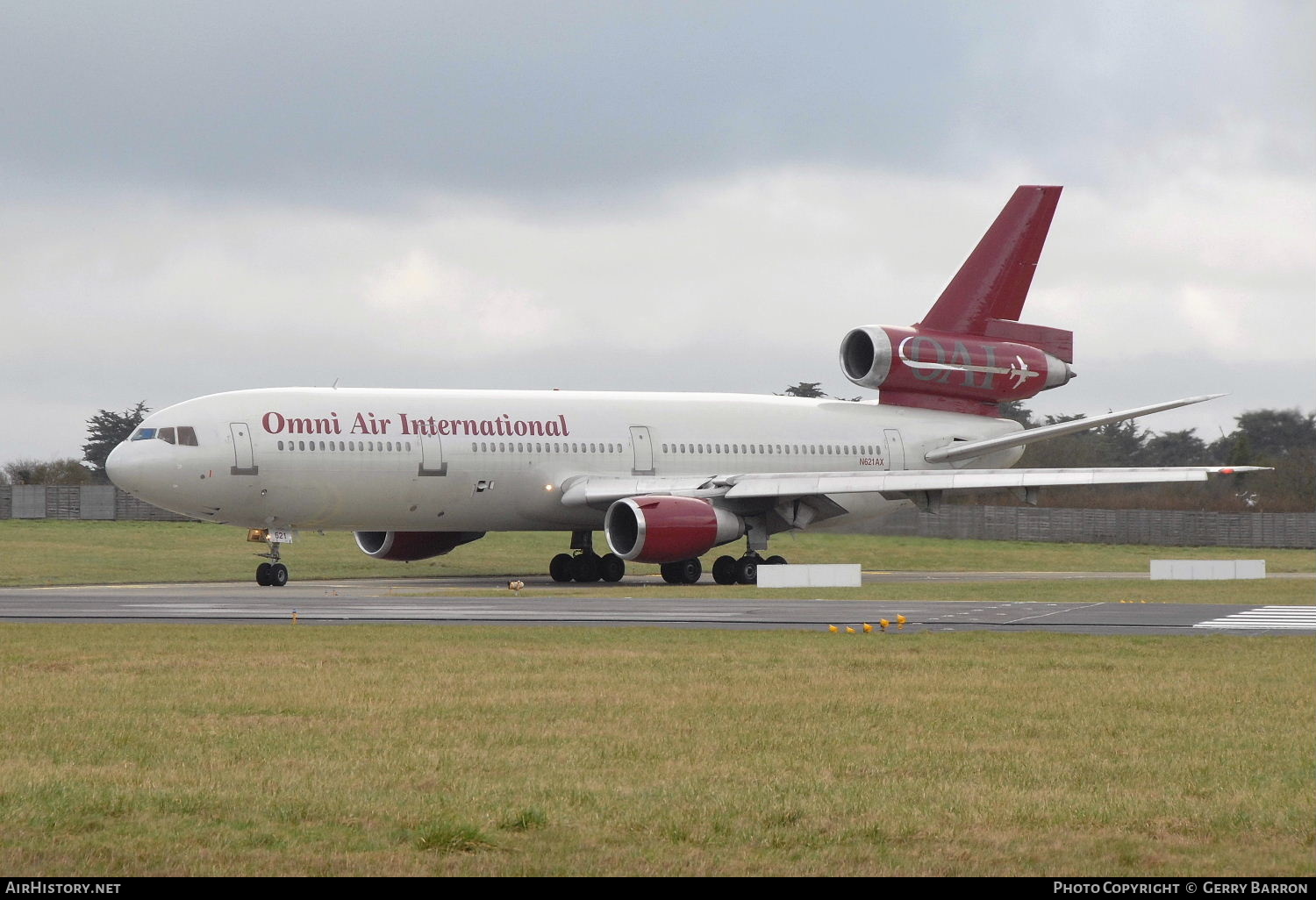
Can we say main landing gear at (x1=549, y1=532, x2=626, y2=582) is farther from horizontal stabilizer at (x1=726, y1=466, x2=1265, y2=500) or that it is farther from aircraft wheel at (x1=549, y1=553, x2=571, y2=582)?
horizontal stabilizer at (x1=726, y1=466, x2=1265, y2=500)

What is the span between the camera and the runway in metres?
21.8

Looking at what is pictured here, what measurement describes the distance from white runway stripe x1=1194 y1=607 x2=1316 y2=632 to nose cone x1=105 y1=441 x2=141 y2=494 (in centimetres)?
2194

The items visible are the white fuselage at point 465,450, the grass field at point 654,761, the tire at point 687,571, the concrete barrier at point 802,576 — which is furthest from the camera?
the tire at point 687,571

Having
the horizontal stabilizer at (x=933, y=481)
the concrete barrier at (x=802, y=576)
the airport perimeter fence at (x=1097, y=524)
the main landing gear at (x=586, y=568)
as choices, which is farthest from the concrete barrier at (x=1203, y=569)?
the airport perimeter fence at (x=1097, y=524)

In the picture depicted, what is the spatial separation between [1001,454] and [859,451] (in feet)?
16.2

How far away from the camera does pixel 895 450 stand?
43.9 metres

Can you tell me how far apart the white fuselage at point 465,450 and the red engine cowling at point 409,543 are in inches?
106

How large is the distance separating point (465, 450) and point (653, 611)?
13316 millimetres

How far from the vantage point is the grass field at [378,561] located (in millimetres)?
41594

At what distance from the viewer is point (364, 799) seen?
909 centimetres

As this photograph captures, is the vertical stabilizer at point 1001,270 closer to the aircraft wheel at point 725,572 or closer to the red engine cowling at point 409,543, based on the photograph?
the aircraft wheel at point 725,572

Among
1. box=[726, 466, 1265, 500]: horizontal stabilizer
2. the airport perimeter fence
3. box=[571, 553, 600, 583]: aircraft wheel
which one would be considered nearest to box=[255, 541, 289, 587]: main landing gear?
box=[571, 553, 600, 583]: aircraft wheel

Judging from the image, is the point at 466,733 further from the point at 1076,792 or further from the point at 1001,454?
the point at 1001,454

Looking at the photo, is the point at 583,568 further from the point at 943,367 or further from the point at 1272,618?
the point at 1272,618
